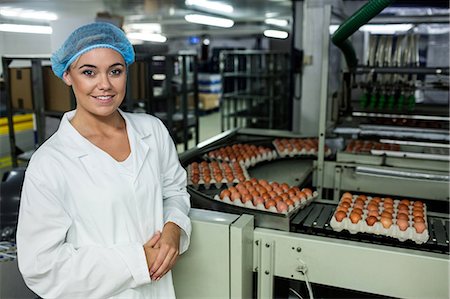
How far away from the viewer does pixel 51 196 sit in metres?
1.04

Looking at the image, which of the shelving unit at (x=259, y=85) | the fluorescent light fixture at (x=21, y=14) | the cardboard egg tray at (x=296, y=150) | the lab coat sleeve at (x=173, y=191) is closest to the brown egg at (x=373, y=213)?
the lab coat sleeve at (x=173, y=191)

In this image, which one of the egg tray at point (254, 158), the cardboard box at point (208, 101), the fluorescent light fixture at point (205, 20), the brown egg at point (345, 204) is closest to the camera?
the brown egg at point (345, 204)

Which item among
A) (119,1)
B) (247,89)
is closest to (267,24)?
(247,89)

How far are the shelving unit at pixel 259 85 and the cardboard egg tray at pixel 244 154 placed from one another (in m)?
3.55

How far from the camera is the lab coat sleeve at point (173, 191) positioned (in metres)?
1.32

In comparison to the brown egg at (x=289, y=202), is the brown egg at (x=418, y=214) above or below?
below

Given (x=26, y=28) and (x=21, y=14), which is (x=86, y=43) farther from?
(x=21, y=14)

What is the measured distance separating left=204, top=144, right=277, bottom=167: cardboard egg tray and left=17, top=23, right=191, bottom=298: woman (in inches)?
47.8

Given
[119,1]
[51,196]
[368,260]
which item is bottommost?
[368,260]

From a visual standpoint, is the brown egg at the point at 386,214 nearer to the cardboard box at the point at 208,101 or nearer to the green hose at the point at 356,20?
the green hose at the point at 356,20

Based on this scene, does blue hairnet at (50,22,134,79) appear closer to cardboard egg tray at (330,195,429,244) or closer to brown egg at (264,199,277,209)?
brown egg at (264,199,277,209)

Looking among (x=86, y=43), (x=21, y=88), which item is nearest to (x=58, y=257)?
(x=86, y=43)

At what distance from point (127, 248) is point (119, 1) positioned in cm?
514

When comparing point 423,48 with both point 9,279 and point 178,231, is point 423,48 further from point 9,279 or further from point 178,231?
point 9,279
